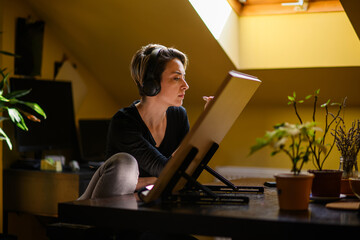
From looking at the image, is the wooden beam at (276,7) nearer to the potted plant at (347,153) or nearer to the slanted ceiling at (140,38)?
the slanted ceiling at (140,38)

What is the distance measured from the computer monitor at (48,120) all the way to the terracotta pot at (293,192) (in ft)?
7.45

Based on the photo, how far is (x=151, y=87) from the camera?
2094 millimetres

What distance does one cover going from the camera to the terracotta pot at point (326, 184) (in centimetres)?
153

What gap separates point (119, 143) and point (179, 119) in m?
0.40

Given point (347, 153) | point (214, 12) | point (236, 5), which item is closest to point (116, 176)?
point (347, 153)

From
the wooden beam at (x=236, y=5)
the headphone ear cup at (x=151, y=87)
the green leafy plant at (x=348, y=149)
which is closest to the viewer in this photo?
the green leafy plant at (x=348, y=149)

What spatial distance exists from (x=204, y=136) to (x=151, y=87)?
69 cm

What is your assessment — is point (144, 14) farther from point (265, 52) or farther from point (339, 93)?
point (339, 93)

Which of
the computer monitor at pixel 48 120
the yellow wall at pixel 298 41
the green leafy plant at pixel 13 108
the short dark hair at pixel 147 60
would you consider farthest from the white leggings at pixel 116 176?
the yellow wall at pixel 298 41

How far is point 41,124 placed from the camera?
340cm

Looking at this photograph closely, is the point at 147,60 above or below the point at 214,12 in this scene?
below

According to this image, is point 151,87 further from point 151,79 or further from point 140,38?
point 140,38

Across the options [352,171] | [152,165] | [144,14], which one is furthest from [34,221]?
[352,171]

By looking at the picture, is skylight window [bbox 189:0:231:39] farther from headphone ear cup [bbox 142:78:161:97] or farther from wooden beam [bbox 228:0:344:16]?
headphone ear cup [bbox 142:78:161:97]
